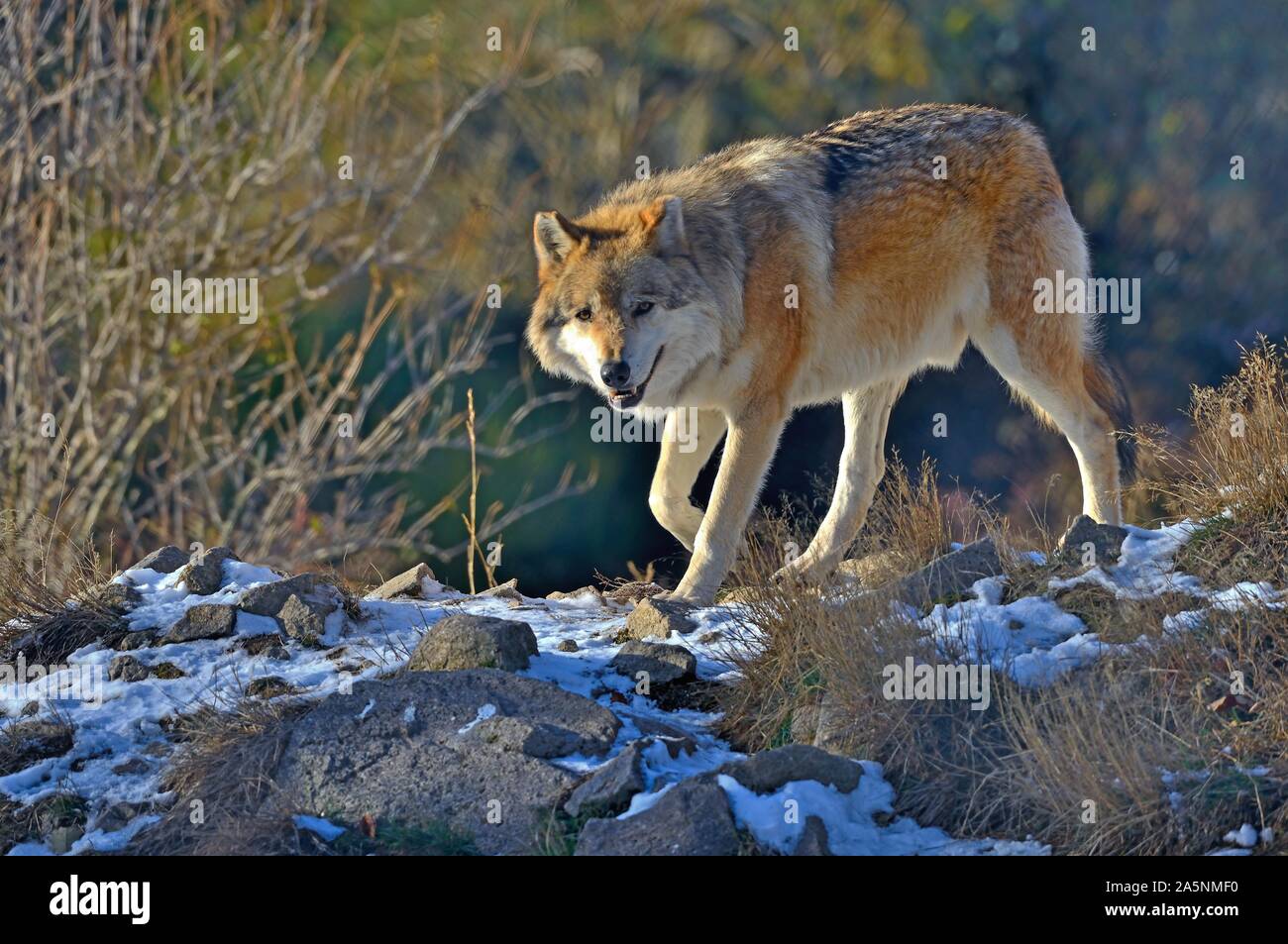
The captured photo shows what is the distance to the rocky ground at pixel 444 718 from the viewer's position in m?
4.71

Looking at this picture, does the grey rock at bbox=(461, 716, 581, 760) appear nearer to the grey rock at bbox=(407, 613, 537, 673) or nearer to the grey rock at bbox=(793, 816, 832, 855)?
the grey rock at bbox=(407, 613, 537, 673)

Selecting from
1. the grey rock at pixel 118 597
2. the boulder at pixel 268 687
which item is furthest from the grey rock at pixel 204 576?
the boulder at pixel 268 687

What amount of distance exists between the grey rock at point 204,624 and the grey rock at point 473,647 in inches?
35.6

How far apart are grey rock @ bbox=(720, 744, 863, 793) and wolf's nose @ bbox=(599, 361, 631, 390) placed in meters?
2.23

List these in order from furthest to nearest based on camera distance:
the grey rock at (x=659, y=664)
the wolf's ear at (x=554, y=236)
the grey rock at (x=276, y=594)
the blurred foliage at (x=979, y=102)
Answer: the blurred foliage at (x=979, y=102)
the wolf's ear at (x=554, y=236)
the grey rock at (x=276, y=594)
the grey rock at (x=659, y=664)

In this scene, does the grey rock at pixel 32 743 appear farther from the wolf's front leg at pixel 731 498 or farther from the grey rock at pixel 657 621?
the wolf's front leg at pixel 731 498

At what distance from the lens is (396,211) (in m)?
12.0

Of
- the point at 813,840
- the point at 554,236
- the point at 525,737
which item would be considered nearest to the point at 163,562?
the point at 554,236

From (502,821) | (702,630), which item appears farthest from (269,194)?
(502,821)

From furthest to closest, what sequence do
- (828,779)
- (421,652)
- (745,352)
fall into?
1. (745,352)
2. (421,652)
3. (828,779)

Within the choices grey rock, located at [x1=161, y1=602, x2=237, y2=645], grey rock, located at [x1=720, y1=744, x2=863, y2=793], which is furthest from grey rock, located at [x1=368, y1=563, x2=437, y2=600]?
grey rock, located at [x1=720, y1=744, x2=863, y2=793]

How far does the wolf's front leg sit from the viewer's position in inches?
265

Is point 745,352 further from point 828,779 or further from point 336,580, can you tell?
point 828,779

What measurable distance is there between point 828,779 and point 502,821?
1010 millimetres
